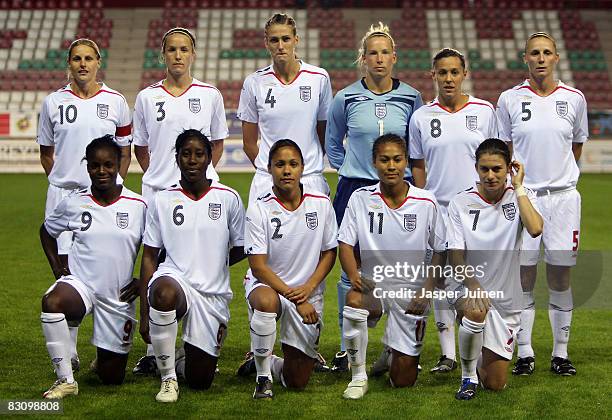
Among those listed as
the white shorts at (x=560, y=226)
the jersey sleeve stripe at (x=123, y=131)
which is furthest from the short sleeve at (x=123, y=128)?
the white shorts at (x=560, y=226)

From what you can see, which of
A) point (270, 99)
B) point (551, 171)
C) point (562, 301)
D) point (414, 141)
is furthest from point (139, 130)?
point (562, 301)

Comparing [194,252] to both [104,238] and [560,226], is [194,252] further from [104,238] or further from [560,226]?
[560,226]

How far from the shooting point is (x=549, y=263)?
5582 mm

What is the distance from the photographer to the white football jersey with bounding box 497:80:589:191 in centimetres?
552

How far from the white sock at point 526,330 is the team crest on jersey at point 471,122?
1010mm

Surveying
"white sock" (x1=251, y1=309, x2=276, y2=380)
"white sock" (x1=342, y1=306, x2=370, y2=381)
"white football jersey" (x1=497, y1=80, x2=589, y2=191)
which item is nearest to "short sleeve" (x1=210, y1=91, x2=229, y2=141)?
"white sock" (x1=251, y1=309, x2=276, y2=380)

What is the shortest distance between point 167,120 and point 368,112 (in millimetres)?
1183

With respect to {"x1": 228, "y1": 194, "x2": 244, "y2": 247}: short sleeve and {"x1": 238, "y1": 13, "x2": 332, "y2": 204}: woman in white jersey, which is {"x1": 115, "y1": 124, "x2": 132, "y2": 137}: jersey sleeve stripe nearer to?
{"x1": 238, "y1": 13, "x2": 332, "y2": 204}: woman in white jersey

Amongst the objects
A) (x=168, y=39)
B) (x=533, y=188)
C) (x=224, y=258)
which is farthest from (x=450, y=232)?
(x=168, y=39)

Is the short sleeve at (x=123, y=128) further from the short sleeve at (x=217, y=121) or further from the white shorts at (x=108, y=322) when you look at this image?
the white shorts at (x=108, y=322)

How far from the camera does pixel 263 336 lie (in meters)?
4.84

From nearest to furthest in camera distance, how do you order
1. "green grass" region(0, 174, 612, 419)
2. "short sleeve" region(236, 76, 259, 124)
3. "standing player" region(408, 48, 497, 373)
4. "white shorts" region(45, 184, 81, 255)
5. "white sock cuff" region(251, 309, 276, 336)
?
"green grass" region(0, 174, 612, 419) → "white sock cuff" region(251, 309, 276, 336) → "standing player" region(408, 48, 497, 373) → "white shorts" region(45, 184, 81, 255) → "short sleeve" region(236, 76, 259, 124)

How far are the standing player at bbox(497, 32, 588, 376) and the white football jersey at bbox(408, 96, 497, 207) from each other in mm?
278

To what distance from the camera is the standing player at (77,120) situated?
18.7ft
